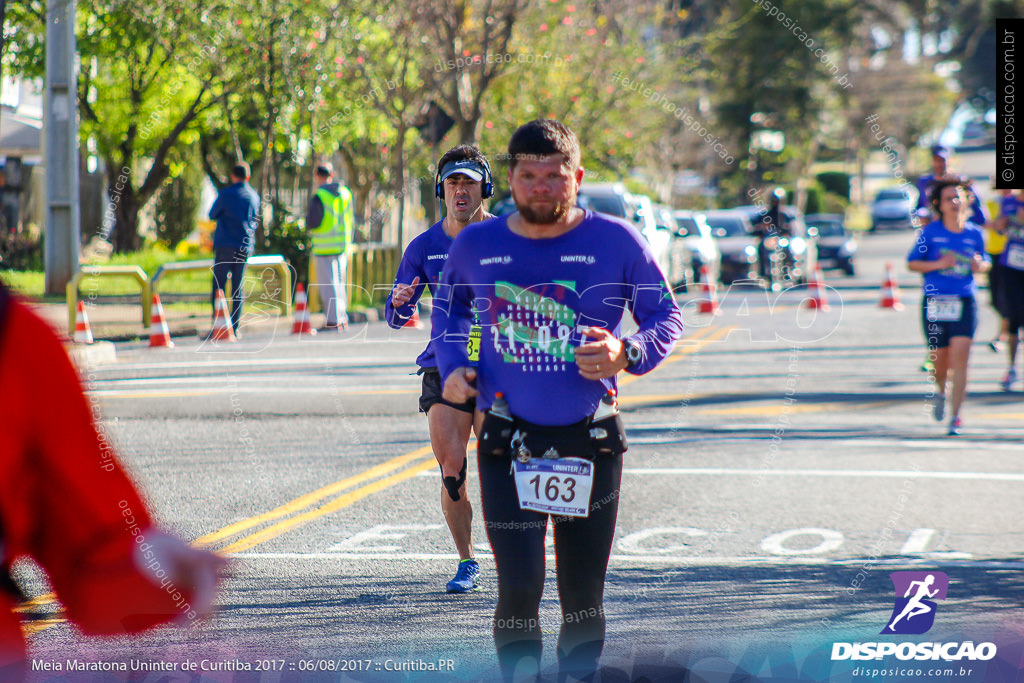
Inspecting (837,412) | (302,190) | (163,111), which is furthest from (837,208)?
(837,412)

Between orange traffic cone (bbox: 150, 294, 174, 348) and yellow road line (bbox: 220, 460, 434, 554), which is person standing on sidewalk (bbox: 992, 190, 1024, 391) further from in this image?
orange traffic cone (bbox: 150, 294, 174, 348)

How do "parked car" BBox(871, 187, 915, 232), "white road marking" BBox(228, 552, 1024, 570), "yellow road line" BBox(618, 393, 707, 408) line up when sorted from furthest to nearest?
"parked car" BBox(871, 187, 915, 232)
"yellow road line" BBox(618, 393, 707, 408)
"white road marking" BBox(228, 552, 1024, 570)

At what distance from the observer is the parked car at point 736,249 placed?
2817 centimetres

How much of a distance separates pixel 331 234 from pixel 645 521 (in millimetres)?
11538

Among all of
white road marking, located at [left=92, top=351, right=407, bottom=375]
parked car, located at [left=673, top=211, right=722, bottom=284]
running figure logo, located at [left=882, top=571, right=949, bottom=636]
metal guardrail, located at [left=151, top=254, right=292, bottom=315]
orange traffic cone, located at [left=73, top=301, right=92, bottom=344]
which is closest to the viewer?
running figure logo, located at [left=882, top=571, right=949, bottom=636]

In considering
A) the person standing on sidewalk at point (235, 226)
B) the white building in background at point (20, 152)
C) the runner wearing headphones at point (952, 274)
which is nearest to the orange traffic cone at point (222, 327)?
the person standing on sidewalk at point (235, 226)

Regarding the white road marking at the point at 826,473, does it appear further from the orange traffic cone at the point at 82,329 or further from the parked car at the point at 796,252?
the parked car at the point at 796,252

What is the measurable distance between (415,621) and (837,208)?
2315 inches

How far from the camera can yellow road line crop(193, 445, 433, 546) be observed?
6836 millimetres

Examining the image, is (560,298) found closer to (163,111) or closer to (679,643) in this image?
(679,643)

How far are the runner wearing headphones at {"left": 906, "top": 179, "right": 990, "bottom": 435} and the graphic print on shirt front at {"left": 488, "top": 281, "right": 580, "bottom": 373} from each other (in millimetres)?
6581

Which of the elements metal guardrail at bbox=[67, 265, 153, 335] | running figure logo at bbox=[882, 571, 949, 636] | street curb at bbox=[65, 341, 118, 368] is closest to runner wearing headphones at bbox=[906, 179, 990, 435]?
running figure logo at bbox=[882, 571, 949, 636]

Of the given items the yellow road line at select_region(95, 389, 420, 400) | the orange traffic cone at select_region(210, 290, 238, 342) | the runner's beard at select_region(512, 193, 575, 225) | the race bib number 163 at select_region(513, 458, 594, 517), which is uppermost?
the runner's beard at select_region(512, 193, 575, 225)

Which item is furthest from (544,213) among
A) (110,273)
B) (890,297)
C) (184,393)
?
(890,297)
